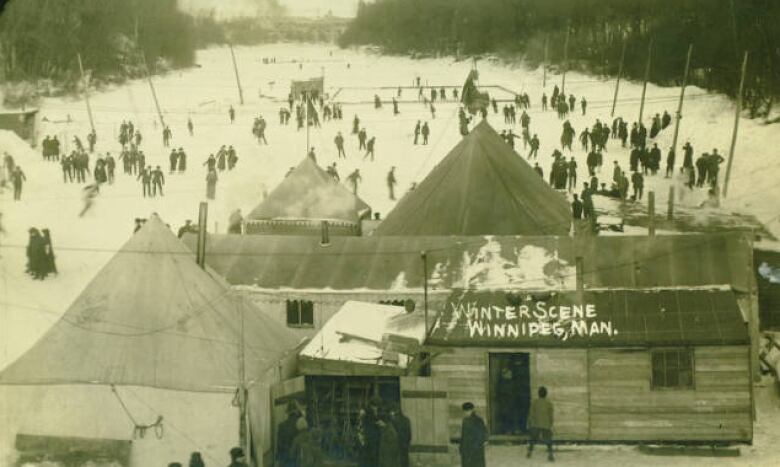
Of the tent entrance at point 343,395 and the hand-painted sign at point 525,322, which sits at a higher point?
the hand-painted sign at point 525,322

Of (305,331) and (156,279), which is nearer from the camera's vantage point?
(156,279)

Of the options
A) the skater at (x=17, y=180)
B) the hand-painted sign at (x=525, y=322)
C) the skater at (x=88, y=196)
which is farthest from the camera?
the skater at (x=88, y=196)

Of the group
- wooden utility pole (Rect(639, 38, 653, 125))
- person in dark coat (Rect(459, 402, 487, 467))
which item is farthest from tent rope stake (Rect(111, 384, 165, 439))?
wooden utility pole (Rect(639, 38, 653, 125))

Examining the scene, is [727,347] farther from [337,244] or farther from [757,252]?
[337,244]

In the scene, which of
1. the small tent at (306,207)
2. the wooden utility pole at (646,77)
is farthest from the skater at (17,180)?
the wooden utility pole at (646,77)

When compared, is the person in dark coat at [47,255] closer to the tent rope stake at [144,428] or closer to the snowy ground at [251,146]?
the snowy ground at [251,146]

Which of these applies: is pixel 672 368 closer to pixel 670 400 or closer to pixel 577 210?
pixel 670 400

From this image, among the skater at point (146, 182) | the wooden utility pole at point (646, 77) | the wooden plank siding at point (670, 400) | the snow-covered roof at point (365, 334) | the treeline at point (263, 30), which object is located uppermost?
the treeline at point (263, 30)

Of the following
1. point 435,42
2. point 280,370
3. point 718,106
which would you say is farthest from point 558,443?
point 435,42
